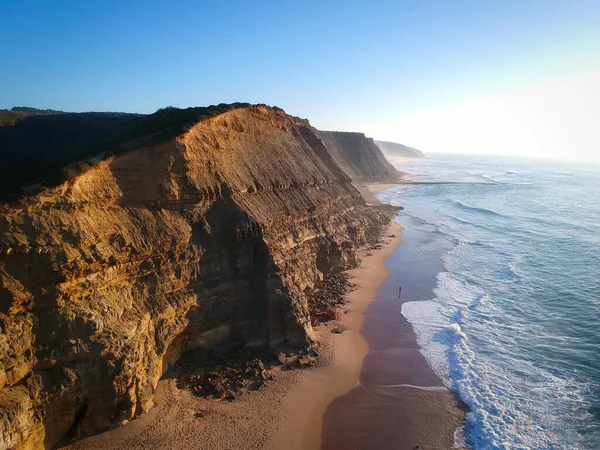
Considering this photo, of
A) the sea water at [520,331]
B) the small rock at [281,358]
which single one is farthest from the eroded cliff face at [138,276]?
the sea water at [520,331]

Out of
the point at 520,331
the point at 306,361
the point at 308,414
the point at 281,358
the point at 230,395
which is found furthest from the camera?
the point at 520,331

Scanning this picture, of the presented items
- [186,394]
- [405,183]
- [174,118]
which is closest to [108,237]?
[186,394]

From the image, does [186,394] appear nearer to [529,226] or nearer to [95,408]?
[95,408]

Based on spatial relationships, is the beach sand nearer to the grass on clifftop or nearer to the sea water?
the sea water

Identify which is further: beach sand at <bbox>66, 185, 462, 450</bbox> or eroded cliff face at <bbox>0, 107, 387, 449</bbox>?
beach sand at <bbox>66, 185, 462, 450</bbox>

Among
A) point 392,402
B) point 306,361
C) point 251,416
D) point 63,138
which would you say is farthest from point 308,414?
point 63,138

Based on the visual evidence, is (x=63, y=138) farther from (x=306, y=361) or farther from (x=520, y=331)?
(x=520, y=331)

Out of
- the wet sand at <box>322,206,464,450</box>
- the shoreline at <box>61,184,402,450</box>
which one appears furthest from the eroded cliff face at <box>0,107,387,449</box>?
the wet sand at <box>322,206,464,450</box>
